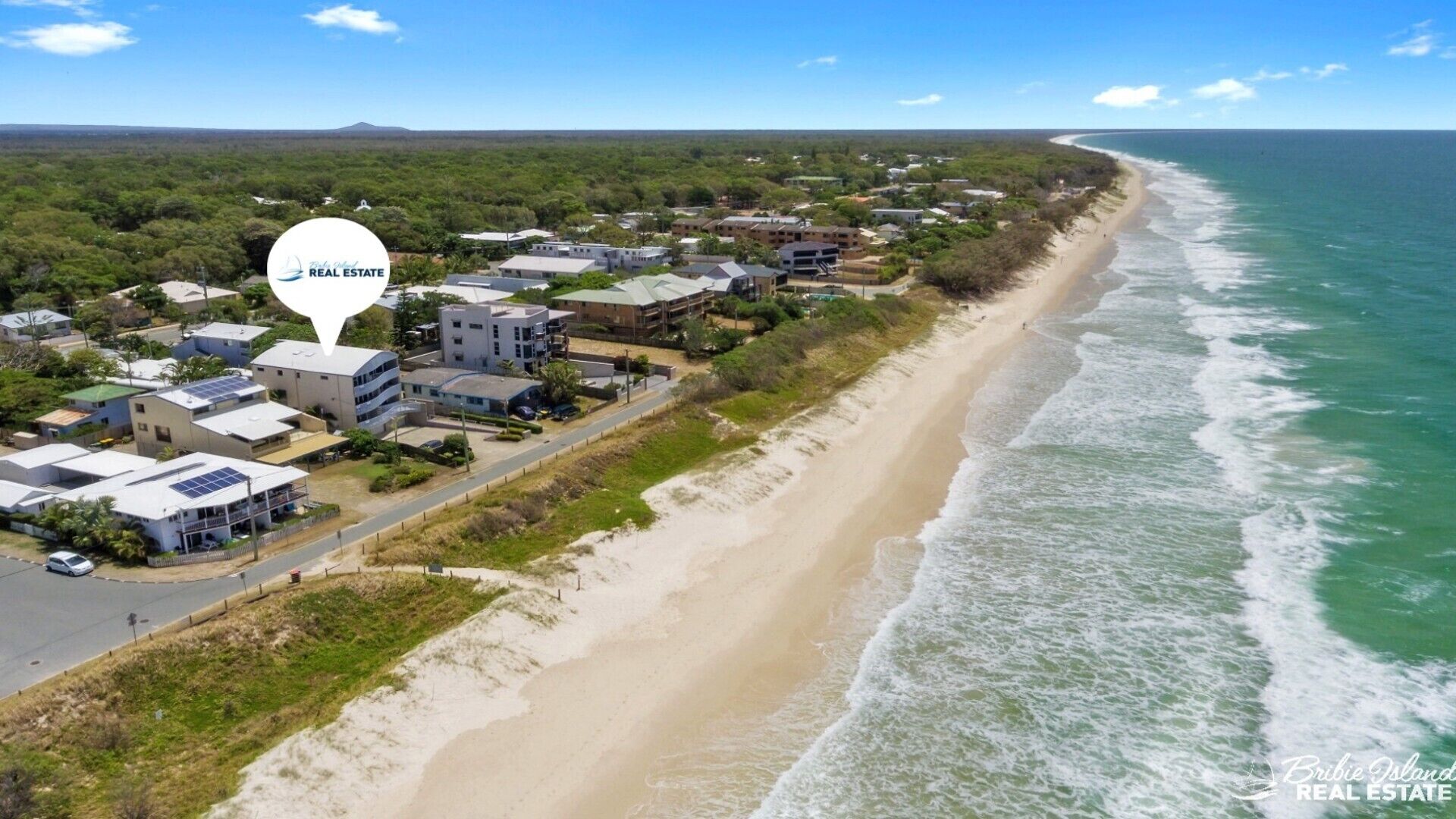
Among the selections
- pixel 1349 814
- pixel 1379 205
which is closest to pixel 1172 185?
pixel 1379 205

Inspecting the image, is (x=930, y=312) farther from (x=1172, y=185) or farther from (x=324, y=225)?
(x=1172, y=185)

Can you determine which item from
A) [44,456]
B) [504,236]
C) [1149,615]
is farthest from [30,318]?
[1149,615]

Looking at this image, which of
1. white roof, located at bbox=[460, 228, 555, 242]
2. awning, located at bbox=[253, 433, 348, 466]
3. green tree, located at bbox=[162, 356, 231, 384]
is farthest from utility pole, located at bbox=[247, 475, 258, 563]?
white roof, located at bbox=[460, 228, 555, 242]

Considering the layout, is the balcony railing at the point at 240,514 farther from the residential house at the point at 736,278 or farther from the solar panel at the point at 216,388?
the residential house at the point at 736,278

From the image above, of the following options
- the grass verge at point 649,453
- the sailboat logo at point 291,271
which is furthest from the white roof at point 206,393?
the grass verge at point 649,453

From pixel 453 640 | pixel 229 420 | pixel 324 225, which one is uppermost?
pixel 324 225
